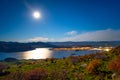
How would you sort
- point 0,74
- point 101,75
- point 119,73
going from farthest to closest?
point 0,74 → point 101,75 → point 119,73

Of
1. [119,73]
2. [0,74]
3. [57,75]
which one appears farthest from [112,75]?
[0,74]

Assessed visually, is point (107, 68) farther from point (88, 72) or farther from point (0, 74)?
point (0, 74)

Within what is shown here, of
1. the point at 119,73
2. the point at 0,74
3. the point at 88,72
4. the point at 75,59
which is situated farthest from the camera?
the point at 75,59

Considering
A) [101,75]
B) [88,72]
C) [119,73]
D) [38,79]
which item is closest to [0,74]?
[38,79]

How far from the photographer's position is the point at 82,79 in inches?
647

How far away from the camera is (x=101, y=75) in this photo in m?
16.6

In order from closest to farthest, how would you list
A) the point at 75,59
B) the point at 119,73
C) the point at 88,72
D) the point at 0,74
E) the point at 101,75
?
the point at 119,73, the point at 101,75, the point at 88,72, the point at 0,74, the point at 75,59

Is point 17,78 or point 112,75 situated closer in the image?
point 112,75

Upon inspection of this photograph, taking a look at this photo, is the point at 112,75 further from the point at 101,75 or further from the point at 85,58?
the point at 85,58

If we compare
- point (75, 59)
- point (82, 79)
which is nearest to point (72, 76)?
point (82, 79)

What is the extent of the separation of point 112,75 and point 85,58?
348 inches

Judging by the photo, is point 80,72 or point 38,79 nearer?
point 38,79

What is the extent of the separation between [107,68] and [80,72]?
258 centimetres

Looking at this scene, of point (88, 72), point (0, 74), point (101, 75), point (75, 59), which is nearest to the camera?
point (101, 75)
